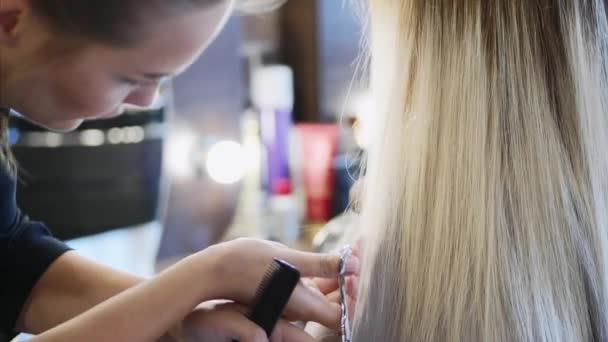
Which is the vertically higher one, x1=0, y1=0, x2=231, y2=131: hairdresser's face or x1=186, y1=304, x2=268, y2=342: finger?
x1=0, y1=0, x2=231, y2=131: hairdresser's face

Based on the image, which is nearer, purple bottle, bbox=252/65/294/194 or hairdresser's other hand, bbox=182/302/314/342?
hairdresser's other hand, bbox=182/302/314/342

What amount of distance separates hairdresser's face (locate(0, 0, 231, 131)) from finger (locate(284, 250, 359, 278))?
0.65 ft

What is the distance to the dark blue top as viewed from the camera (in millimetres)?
750

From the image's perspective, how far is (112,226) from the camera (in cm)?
109

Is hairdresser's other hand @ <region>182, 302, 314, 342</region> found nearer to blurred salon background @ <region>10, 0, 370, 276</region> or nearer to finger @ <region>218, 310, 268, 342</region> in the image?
finger @ <region>218, 310, 268, 342</region>

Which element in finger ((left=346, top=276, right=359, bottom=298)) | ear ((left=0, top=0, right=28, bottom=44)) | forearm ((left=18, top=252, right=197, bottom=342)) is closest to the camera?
ear ((left=0, top=0, right=28, bottom=44))

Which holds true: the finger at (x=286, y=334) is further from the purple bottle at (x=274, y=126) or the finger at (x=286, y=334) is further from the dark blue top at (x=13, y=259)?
the purple bottle at (x=274, y=126)

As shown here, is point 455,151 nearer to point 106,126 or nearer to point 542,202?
point 542,202

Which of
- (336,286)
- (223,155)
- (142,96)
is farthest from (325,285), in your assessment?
(223,155)

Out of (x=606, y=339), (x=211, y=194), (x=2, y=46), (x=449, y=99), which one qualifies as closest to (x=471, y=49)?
(x=449, y=99)

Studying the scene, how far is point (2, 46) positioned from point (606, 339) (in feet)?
1.88

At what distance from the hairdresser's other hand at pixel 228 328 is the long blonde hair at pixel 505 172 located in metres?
0.09

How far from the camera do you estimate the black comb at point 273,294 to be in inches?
21.8

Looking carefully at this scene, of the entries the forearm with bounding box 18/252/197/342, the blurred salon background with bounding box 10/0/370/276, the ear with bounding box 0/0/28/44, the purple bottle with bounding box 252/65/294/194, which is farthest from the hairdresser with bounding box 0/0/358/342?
the purple bottle with bounding box 252/65/294/194
